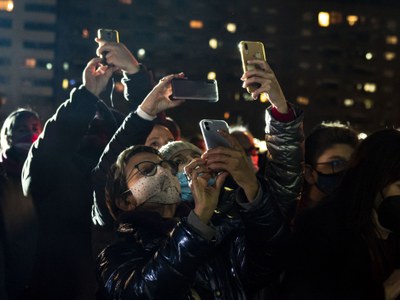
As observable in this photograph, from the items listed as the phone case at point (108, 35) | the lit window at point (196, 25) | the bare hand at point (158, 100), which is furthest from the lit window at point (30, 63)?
the bare hand at point (158, 100)

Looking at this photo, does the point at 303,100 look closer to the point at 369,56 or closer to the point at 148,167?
the point at 369,56

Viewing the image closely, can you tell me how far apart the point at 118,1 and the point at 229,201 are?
8981 centimetres

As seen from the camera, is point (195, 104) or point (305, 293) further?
point (195, 104)

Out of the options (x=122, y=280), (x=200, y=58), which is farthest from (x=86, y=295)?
(x=200, y=58)

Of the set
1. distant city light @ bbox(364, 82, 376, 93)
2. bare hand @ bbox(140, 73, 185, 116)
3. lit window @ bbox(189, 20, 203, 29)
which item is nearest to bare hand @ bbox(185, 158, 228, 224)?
bare hand @ bbox(140, 73, 185, 116)

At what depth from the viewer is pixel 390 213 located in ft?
10.5

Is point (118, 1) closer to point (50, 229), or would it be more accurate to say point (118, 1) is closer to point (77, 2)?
point (77, 2)

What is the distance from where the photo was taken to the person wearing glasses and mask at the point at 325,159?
14.4 feet

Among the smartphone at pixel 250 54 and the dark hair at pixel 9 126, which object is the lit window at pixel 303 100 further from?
the smartphone at pixel 250 54

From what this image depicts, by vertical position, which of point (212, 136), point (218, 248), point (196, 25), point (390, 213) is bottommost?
point (218, 248)

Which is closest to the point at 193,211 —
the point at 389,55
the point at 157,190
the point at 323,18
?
the point at 157,190

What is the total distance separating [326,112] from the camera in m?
96.2

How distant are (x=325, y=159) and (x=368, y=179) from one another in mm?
1200

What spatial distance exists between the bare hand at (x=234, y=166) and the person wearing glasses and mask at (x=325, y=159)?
1.31m
